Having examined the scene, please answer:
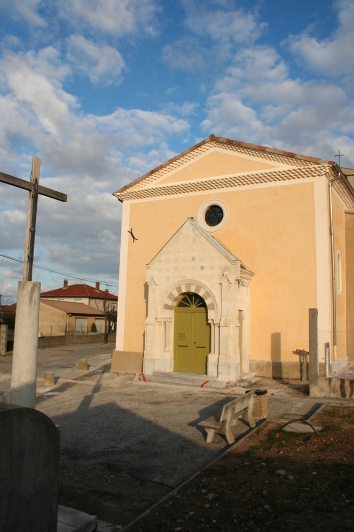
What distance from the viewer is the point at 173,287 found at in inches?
610

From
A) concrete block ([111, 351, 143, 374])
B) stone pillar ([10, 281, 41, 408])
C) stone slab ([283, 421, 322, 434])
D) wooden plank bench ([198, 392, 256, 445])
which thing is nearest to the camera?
stone pillar ([10, 281, 41, 408])

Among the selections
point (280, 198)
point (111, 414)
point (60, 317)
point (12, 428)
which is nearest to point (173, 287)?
point (280, 198)

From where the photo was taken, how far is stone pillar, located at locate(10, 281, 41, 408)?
19.0ft

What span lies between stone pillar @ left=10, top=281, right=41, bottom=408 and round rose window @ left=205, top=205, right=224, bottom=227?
11.8 meters

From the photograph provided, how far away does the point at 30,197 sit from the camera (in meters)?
6.50

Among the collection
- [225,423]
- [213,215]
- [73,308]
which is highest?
[213,215]

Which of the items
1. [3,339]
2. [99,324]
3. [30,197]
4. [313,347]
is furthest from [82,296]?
[30,197]

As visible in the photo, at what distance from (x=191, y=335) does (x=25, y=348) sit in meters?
9.85

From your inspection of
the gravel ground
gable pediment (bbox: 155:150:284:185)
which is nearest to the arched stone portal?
the gravel ground

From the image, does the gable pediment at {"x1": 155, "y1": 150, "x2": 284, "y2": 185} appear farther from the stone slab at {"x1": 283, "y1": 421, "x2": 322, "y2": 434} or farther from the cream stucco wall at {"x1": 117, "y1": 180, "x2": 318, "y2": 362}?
the stone slab at {"x1": 283, "y1": 421, "x2": 322, "y2": 434}

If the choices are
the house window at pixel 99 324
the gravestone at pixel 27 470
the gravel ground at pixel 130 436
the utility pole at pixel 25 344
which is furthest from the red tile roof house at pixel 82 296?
the gravestone at pixel 27 470

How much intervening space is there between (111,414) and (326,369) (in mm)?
6826

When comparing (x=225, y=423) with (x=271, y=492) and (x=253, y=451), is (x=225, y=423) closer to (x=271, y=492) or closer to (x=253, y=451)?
(x=253, y=451)

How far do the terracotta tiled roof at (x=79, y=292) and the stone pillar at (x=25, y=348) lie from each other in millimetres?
49284
